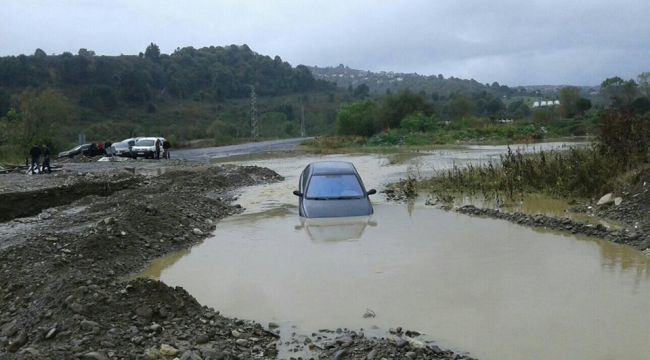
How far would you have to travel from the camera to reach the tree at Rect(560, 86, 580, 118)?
287 ft

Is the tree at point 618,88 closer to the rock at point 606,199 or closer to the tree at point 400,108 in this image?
the tree at point 400,108

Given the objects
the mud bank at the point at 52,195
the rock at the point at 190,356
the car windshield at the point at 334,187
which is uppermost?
the car windshield at the point at 334,187

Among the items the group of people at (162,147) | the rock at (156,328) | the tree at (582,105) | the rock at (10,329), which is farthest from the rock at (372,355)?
the tree at (582,105)

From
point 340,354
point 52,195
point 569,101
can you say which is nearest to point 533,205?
point 340,354

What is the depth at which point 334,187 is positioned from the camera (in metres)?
14.4

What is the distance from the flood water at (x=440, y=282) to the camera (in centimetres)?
732

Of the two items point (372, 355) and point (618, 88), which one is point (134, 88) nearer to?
point (618, 88)

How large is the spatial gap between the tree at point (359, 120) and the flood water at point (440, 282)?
74177mm

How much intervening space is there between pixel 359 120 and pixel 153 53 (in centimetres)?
8599

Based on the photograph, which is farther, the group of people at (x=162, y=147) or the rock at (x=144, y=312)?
the group of people at (x=162, y=147)

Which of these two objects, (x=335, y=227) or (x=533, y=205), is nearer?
(x=335, y=227)

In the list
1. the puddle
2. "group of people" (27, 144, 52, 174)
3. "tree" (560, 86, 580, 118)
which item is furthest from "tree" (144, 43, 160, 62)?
the puddle

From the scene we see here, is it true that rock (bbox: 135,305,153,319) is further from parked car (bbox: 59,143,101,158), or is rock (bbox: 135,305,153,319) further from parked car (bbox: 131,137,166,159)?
parked car (bbox: 59,143,101,158)

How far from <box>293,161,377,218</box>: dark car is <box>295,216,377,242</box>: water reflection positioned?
0.52 feet
